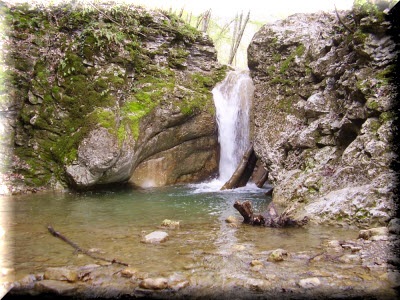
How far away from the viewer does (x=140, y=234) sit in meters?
4.93

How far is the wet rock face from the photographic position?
18.2ft

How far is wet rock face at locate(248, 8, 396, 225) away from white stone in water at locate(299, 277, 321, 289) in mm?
2578

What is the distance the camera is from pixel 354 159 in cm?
619

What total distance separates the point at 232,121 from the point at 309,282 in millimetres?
9124

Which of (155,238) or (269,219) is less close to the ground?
(269,219)

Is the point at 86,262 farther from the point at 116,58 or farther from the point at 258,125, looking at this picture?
the point at 116,58

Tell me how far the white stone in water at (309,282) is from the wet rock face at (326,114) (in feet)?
8.46

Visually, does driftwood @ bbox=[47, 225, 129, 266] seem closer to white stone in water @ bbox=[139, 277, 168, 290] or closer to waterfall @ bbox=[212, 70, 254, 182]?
white stone in water @ bbox=[139, 277, 168, 290]

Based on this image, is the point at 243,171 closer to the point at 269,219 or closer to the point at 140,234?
the point at 269,219

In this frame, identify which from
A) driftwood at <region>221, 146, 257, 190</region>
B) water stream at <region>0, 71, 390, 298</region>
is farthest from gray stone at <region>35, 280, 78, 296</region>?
driftwood at <region>221, 146, 257, 190</region>

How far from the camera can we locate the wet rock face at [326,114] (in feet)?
18.2

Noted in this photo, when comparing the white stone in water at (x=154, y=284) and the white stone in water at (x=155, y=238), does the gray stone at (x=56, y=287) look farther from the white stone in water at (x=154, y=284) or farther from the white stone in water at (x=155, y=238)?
the white stone in water at (x=155, y=238)

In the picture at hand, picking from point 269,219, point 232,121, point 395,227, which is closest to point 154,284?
point 269,219

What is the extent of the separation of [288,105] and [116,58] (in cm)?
556
